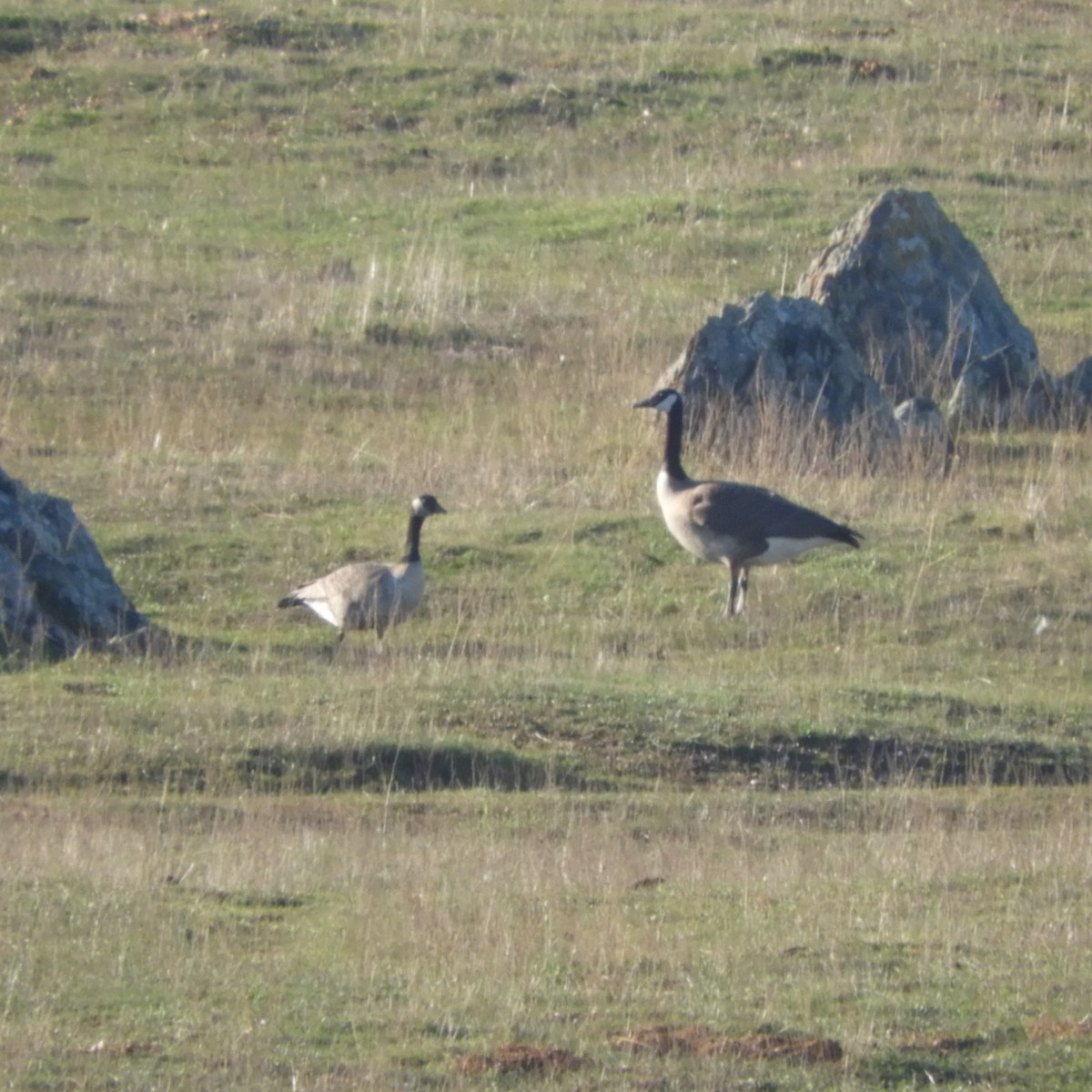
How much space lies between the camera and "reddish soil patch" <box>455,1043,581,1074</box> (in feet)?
22.1

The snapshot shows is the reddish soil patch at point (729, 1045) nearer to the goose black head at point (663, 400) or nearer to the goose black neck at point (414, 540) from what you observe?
the goose black neck at point (414, 540)

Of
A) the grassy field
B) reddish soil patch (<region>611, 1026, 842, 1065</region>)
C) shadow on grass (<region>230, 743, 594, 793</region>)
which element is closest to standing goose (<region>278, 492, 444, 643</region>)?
the grassy field

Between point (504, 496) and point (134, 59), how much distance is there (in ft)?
62.8

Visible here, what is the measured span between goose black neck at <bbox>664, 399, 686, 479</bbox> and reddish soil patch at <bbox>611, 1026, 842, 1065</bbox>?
30.0ft

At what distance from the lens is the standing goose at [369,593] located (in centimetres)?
1384

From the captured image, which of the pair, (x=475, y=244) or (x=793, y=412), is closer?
(x=793, y=412)

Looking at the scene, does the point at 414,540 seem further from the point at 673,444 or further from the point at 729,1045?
the point at 729,1045

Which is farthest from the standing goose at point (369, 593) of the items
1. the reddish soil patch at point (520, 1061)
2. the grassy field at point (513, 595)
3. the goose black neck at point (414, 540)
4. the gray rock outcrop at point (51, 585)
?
the reddish soil patch at point (520, 1061)

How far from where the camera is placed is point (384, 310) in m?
24.2

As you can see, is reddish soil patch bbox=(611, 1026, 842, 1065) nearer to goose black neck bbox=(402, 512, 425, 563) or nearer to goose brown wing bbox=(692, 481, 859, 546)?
goose black neck bbox=(402, 512, 425, 563)

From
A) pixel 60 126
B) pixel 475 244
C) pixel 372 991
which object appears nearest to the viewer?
pixel 372 991

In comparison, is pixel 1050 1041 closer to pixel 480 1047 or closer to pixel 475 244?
pixel 480 1047

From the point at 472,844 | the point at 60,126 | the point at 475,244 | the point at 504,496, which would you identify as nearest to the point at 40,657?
the point at 472,844

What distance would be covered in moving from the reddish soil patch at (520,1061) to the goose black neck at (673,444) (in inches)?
370
